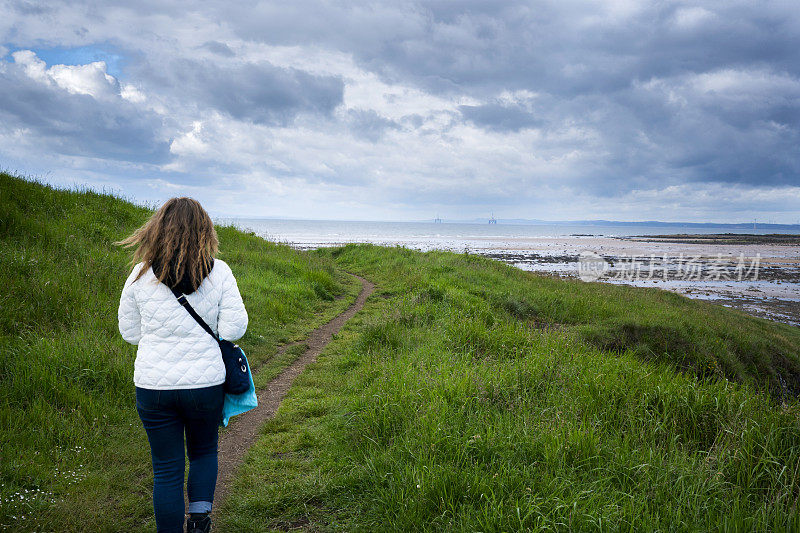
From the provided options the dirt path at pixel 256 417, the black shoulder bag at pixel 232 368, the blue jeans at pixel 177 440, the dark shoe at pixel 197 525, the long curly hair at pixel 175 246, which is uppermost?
the long curly hair at pixel 175 246

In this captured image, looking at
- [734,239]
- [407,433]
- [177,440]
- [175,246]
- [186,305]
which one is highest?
[734,239]

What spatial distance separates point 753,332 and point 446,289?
36.6 ft

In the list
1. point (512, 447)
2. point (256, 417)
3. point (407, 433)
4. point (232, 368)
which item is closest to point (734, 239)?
point (512, 447)

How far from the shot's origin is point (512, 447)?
3.93 m

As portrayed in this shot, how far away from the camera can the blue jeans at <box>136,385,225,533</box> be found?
9.44 feet

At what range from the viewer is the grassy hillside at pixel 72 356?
12.5ft

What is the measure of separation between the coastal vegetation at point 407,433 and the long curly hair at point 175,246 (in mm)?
2313

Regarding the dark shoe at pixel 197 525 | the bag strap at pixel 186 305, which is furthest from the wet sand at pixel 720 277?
the bag strap at pixel 186 305

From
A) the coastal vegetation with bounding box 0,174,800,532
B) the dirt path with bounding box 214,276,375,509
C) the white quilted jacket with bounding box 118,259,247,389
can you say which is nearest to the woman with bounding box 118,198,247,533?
the white quilted jacket with bounding box 118,259,247,389

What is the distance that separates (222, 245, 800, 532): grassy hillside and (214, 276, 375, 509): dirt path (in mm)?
202

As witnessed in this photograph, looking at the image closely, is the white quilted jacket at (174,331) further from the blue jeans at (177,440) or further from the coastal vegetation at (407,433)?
the coastal vegetation at (407,433)

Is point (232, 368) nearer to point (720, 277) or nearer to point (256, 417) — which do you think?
point (256, 417)

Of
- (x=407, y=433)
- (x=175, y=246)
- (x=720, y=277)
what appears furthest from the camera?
(x=720, y=277)

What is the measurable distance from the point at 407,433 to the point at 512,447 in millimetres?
1065
